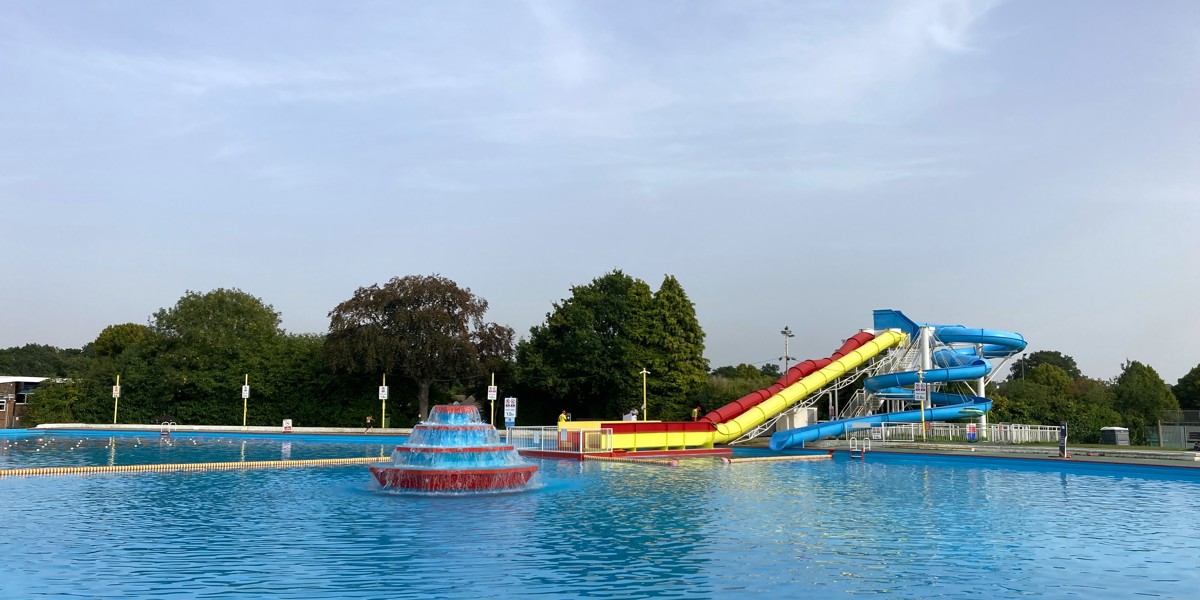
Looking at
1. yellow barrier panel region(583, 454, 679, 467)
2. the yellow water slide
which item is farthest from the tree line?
yellow barrier panel region(583, 454, 679, 467)

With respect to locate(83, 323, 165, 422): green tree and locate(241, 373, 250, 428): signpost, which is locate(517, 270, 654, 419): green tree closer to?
locate(241, 373, 250, 428): signpost

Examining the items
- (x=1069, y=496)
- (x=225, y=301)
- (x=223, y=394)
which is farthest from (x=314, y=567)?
(x=225, y=301)

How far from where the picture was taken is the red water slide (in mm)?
41719

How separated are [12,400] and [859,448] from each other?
68.2 metres

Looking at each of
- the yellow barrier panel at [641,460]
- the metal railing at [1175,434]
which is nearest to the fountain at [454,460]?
the yellow barrier panel at [641,460]

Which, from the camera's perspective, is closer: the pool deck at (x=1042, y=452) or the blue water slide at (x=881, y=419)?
the pool deck at (x=1042, y=452)

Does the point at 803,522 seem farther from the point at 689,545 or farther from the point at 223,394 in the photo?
the point at 223,394

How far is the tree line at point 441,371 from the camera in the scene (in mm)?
54969

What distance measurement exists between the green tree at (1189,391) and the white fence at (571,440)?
174ft

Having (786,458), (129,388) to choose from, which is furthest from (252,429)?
(786,458)

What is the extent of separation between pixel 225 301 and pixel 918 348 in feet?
222

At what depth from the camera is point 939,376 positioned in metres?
44.0

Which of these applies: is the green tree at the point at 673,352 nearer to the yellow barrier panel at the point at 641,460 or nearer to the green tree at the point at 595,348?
the green tree at the point at 595,348

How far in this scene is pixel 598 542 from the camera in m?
14.9
